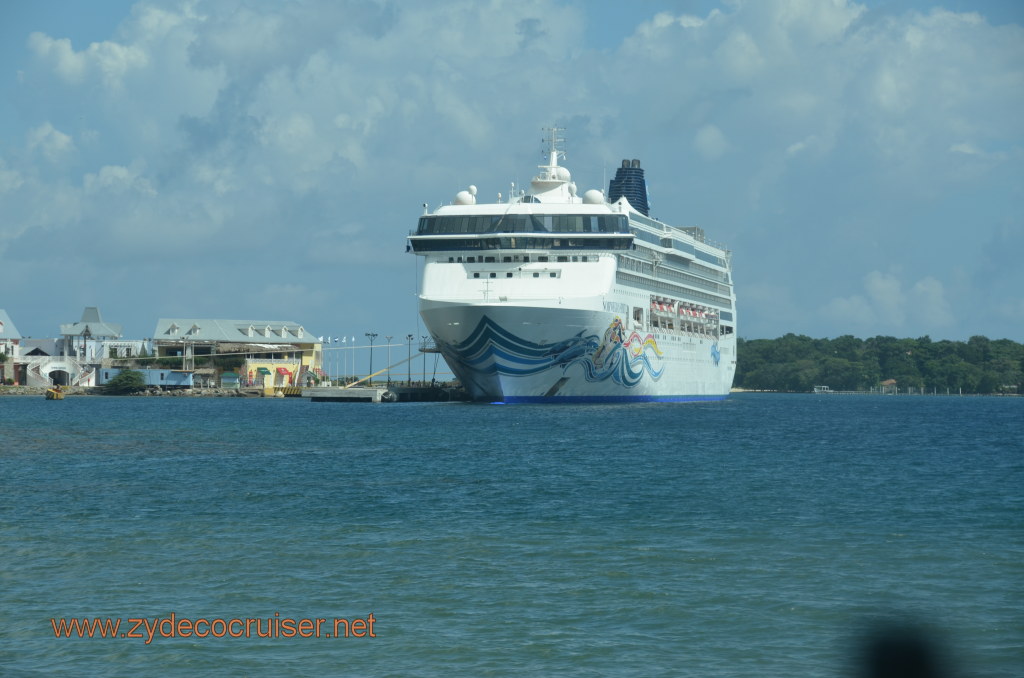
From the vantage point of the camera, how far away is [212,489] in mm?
32656

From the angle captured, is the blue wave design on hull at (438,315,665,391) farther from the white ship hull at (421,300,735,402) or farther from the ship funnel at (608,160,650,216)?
the ship funnel at (608,160,650,216)

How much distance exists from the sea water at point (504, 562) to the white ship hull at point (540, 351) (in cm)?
2296

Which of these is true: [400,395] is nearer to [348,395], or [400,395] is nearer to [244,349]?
[348,395]

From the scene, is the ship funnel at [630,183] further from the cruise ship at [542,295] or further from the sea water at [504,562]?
the sea water at [504,562]

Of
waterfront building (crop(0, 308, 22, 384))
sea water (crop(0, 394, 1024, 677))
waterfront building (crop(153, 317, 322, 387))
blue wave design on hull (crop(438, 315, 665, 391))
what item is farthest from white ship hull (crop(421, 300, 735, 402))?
waterfront building (crop(0, 308, 22, 384))

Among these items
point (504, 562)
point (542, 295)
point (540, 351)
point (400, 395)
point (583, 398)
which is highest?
point (542, 295)

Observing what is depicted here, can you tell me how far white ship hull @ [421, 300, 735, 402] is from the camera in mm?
67125

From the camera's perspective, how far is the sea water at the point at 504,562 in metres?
16.2

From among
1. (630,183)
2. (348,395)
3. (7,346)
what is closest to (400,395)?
(348,395)

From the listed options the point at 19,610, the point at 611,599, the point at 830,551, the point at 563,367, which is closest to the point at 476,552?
the point at 611,599

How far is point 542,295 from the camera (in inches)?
2753

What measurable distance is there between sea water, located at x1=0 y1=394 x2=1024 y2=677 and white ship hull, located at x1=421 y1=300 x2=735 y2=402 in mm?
22961

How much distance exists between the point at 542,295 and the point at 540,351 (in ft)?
10.5

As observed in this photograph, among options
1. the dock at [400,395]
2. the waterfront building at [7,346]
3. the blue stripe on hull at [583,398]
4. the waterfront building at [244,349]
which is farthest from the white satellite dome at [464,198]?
the waterfront building at [7,346]
